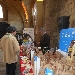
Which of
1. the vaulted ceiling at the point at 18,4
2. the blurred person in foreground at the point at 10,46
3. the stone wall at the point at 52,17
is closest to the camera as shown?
the blurred person in foreground at the point at 10,46

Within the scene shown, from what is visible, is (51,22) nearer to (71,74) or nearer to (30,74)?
(30,74)

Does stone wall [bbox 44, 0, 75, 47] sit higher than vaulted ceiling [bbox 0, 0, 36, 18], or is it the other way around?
vaulted ceiling [bbox 0, 0, 36, 18]

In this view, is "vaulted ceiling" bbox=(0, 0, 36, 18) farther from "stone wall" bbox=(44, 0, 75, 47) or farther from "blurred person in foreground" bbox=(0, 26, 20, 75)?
"blurred person in foreground" bbox=(0, 26, 20, 75)

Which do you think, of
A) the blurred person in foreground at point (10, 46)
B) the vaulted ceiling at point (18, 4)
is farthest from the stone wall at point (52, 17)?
the vaulted ceiling at point (18, 4)

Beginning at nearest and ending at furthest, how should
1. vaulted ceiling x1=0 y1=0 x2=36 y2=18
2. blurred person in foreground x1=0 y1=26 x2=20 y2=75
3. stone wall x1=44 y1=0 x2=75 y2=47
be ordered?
blurred person in foreground x1=0 y1=26 x2=20 y2=75, stone wall x1=44 y1=0 x2=75 y2=47, vaulted ceiling x1=0 y1=0 x2=36 y2=18

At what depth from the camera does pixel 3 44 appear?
445 cm

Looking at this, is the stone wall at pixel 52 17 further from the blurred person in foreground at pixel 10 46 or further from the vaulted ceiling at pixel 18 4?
the vaulted ceiling at pixel 18 4

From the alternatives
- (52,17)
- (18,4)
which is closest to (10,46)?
(52,17)

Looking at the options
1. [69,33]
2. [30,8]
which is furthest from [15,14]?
[69,33]

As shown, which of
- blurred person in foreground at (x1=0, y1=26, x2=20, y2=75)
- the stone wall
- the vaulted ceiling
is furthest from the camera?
the vaulted ceiling

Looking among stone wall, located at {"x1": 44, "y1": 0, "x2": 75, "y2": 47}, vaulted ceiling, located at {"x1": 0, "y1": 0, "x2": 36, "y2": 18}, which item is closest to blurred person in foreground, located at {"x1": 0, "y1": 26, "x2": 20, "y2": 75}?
stone wall, located at {"x1": 44, "y1": 0, "x2": 75, "y2": 47}

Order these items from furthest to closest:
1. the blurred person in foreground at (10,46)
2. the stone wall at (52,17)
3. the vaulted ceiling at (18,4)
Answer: the vaulted ceiling at (18,4)
the stone wall at (52,17)
the blurred person in foreground at (10,46)

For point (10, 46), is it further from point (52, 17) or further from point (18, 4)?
point (18, 4)

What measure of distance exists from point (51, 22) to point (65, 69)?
20.0 ft
